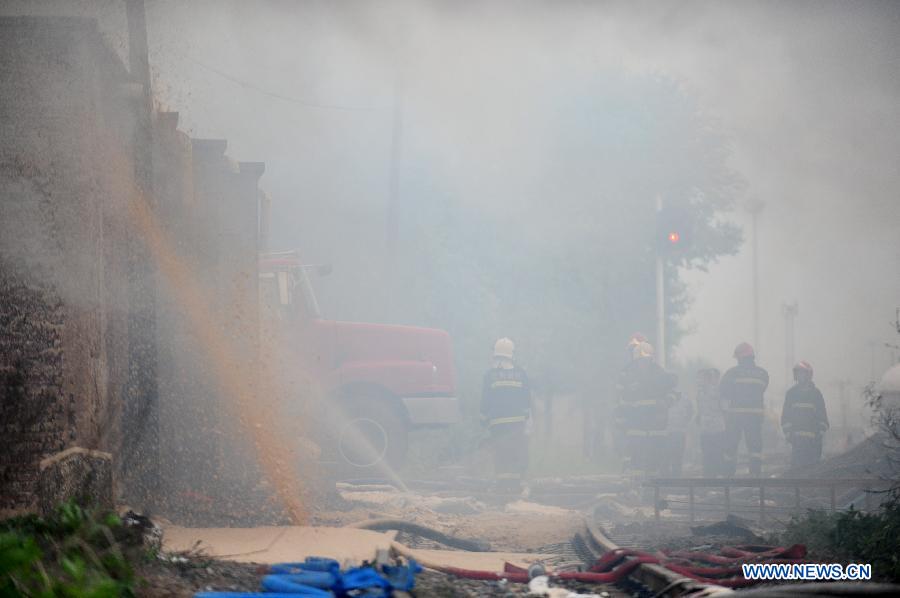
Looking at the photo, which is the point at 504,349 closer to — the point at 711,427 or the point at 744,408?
the point at 711,427

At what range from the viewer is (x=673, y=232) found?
58.0ft

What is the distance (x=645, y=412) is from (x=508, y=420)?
7.15ft

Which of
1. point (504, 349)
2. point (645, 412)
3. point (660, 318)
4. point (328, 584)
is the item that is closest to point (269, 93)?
point (660, 318)

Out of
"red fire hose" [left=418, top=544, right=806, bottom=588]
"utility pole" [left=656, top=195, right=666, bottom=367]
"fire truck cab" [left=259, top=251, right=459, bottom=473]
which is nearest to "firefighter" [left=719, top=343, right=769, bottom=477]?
"utility pole" [left=656, top=195, right=666, bottom=367]

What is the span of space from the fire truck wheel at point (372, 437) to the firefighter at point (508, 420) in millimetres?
1491

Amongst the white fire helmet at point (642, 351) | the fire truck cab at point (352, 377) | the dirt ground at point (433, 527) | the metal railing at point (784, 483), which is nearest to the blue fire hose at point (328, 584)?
the dirt ground at point (433, 527)

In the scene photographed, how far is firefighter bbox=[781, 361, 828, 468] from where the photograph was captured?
15.2m

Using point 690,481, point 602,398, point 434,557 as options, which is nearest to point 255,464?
point 434,557

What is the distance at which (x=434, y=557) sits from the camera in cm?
820

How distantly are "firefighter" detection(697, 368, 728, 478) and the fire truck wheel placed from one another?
5080 millimetres

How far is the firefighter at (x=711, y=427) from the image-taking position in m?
15.6

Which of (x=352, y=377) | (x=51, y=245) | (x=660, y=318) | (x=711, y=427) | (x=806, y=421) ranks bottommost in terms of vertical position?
(x=711, y=427)

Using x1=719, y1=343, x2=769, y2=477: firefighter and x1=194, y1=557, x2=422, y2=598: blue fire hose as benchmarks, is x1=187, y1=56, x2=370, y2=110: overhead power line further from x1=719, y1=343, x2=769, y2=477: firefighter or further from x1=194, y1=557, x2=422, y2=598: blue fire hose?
x1=194, y1=557, x2=422, y2=598: blue fire hose

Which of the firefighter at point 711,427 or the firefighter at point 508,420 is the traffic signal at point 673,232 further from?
the firefighter at point 508,420
